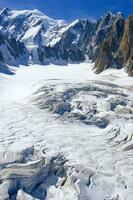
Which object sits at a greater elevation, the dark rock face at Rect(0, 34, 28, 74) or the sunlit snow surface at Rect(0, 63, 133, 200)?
the dark rock face at Rect(0, 34, 28, 74)

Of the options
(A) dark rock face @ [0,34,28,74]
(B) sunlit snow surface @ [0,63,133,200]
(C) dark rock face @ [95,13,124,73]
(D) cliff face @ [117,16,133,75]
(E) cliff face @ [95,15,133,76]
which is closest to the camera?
(B) sunlit snow surface @ [0,63,133,200]

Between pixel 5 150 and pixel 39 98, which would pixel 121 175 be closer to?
pixel 5 150

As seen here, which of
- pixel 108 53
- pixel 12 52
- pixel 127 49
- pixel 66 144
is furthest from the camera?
pixel 12 52

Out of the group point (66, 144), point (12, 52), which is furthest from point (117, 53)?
point (66, 144)

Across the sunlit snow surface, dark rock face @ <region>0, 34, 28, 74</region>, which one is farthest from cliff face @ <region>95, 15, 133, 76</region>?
dark rock face @ <region>0, 34, 28, 74</region>

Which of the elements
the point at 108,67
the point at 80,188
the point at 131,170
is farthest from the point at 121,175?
the point at 108,67

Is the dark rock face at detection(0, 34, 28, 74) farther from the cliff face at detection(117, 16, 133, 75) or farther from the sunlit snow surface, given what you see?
the sunlit snow surface

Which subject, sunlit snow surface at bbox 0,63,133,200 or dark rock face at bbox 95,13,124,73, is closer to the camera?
sunlit snow surface at bbox 0,63,133,200

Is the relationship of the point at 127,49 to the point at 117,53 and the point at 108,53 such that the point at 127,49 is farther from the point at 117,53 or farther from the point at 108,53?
the point at 108,53

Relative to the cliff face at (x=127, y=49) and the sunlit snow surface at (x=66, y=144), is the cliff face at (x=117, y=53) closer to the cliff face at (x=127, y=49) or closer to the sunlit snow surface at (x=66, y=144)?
the cliff face at (x=127, y=49)
